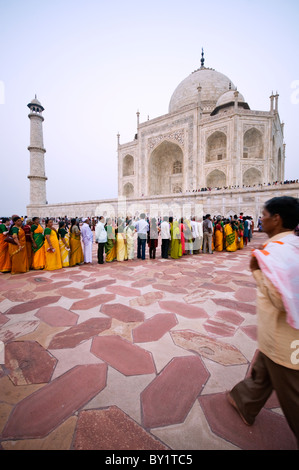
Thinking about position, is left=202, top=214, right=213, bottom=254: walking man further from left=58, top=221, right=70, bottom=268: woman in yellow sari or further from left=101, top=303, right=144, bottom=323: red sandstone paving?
left=101, top=303, right=144, bottom=323: red sandstone paving

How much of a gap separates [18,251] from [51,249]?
2.12 feet

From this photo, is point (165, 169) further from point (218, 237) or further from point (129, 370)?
point (129, 370)

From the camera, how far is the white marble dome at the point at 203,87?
2522 cm

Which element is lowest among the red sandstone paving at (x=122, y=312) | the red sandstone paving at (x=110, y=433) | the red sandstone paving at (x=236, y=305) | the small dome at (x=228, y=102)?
the red sandstone paving at (x=236, y=305)

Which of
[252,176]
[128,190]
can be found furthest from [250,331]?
[128,190]

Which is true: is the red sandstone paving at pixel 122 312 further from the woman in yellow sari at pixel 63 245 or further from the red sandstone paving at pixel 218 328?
the woman in yellow sari at pixel 63 245

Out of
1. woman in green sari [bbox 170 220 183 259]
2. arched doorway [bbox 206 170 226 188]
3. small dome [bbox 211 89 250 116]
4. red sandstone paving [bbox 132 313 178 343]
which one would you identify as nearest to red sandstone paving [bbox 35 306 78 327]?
red sandstone paving [bbox 132 313 178 343]

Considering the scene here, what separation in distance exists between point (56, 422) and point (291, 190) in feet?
47.6

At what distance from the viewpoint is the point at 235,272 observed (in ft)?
14.0

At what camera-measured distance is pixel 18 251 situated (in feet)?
14.2

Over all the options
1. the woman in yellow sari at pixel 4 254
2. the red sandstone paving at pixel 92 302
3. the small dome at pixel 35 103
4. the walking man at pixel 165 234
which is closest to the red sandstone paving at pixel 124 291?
the red sandstone paving at pixel 92 302

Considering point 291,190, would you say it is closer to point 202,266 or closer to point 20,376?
point 202,266

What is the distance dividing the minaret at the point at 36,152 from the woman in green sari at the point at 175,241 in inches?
945

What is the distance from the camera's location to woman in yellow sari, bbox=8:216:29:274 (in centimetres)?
423
